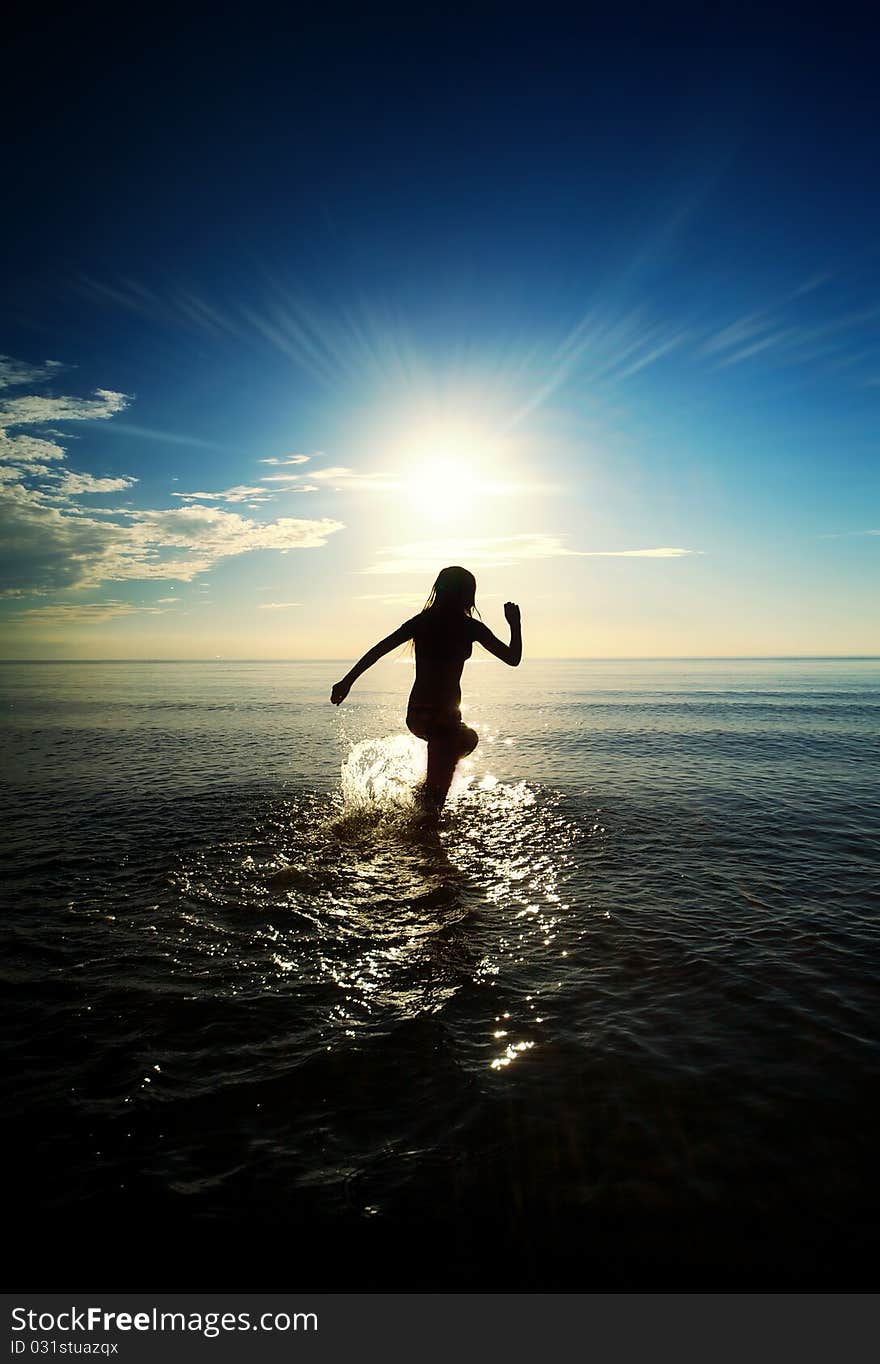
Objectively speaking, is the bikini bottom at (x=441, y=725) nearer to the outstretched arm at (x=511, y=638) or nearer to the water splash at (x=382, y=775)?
the outstretched arm at (x=511, y=638)

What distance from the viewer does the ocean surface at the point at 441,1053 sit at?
244 centimetres

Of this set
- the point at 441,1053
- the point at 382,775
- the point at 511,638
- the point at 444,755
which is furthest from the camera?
the point at 382,775

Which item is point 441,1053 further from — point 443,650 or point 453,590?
point 453,590

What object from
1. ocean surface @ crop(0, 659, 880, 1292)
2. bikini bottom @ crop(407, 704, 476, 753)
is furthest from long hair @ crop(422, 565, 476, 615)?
ocean surface @ crop(0, 659, 880, 1292)

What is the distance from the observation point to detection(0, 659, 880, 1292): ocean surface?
244cm

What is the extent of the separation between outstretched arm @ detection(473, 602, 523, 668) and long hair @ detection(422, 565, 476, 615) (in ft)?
1.23

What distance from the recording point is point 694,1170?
2779 mm

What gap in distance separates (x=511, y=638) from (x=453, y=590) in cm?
111

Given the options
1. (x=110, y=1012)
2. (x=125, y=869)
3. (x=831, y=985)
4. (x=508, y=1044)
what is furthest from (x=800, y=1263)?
(x=125, y=869)

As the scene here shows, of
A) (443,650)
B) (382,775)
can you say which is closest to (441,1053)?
(443,650)

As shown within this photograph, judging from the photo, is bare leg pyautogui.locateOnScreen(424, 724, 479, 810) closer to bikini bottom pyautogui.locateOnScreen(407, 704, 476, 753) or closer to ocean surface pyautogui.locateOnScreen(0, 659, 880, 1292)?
bikini bottom pyautogui.locateOnScreen(407, 704, 476, 753)

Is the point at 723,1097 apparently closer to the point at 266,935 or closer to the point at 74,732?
the point at 266,935

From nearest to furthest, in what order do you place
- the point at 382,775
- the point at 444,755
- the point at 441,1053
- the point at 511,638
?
1. the point at 441,1053
2. the point at 511,638
3. the point at 444,755
4. the point at 382,775

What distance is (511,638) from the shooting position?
8219 millimetres
